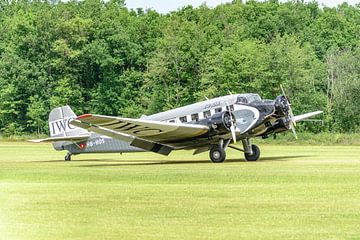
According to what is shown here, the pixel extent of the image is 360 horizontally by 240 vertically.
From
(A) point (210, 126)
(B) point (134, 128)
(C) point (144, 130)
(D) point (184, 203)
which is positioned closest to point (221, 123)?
(A) point (210, 126)

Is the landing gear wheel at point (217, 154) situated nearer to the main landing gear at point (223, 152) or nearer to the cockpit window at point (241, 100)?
the main landing gear at point (223, 152)

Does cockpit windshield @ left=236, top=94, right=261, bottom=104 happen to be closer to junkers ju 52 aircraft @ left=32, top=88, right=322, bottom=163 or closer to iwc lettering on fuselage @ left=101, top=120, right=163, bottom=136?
junkers ju 52 aircraft @ left=32, top=88, right=322, bottom=163

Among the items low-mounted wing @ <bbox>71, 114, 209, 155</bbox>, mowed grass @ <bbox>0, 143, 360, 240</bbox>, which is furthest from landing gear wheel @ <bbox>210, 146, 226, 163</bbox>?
mowed grass @ <bbox>0, 143, 360, 240</bbox>

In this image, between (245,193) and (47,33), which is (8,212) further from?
(47,33)

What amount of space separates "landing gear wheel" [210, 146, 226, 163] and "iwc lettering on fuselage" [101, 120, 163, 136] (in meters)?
2.47

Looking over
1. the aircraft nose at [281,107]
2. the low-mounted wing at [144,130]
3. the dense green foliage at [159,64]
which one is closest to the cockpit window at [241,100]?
the aircraft nose at [281,107]

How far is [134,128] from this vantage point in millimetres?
39156

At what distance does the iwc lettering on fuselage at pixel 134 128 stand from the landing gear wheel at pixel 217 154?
8.09ft

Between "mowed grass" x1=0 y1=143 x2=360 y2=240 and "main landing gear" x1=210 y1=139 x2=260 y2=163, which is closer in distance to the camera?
"mowed grass" x1=0 y1=143 x2=360 y2=240

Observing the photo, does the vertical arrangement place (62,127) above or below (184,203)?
below

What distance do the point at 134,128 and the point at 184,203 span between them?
17.3m

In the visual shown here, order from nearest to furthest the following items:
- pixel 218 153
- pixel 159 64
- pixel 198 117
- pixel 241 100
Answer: pixel 218 153, pixel 241 100, pixel 198 117, pixel 159 64

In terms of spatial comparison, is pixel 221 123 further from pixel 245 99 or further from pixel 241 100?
pixel 245 99

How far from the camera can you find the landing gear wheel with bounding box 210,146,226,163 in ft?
130
